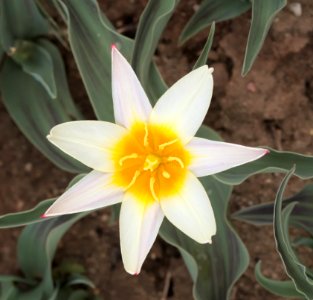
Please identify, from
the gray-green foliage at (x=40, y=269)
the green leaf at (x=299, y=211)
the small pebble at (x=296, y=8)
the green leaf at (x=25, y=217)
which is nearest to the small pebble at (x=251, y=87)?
the small pebble at (x=296, y=8)

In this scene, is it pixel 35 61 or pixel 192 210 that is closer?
pixel 192 210

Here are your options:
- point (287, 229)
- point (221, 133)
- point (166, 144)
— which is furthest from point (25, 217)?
point (221, 133)

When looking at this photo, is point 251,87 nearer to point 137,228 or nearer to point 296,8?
point 296,8

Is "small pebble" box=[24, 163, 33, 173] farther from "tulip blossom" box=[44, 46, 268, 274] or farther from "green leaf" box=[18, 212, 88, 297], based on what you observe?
"tulip blossom" box=[44, 46, 268, 274]

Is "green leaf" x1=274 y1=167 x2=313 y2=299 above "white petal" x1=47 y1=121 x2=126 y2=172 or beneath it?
beneath

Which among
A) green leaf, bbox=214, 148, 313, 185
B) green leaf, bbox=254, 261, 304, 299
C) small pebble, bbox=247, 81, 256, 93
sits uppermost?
green leaf, bbox=214, 148, 313, 185

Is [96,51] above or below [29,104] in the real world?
above

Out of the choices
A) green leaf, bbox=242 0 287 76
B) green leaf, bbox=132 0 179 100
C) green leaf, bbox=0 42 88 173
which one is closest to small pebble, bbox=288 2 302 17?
green leaf, bbox=242 0 287 76
